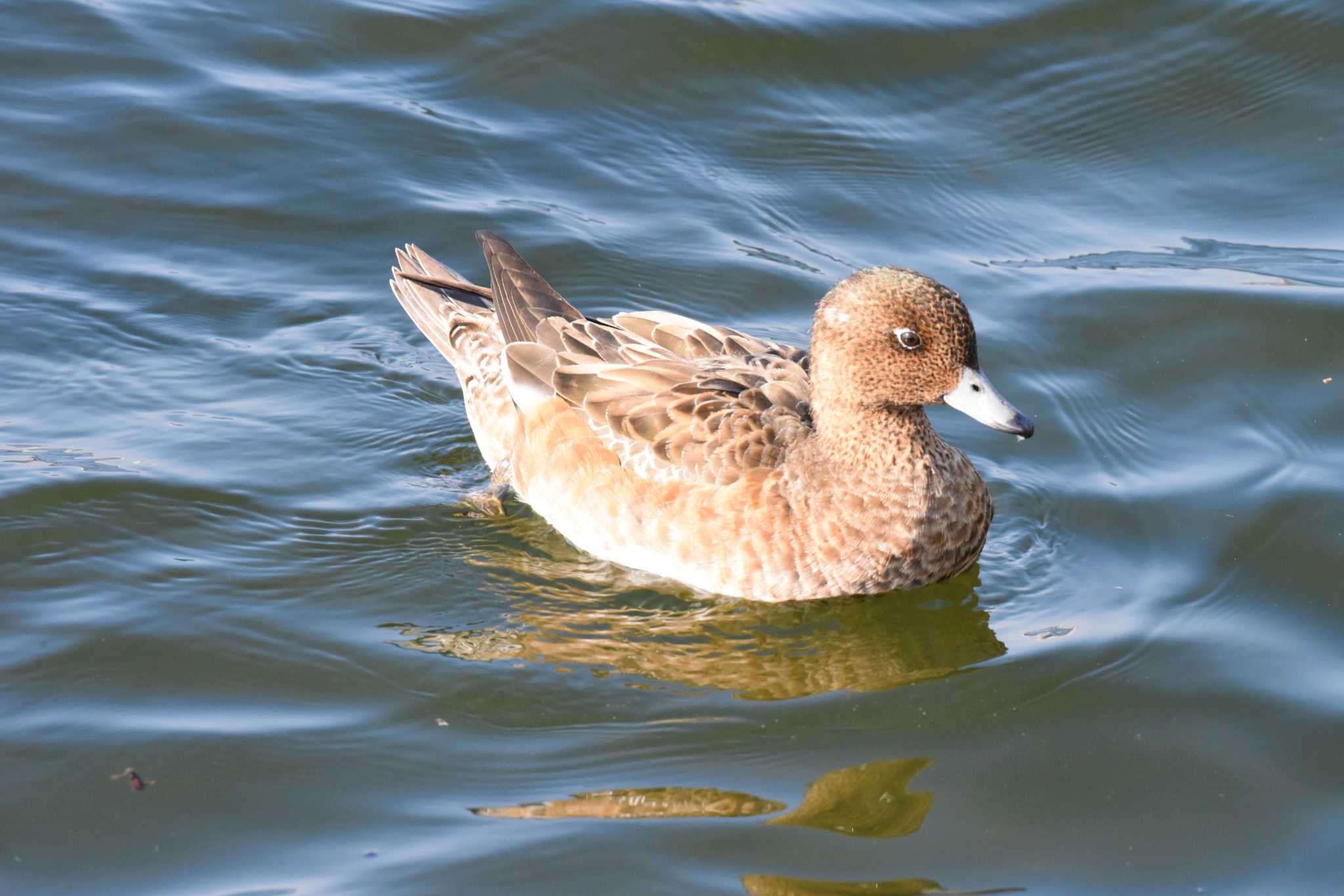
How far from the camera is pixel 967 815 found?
17.7ft

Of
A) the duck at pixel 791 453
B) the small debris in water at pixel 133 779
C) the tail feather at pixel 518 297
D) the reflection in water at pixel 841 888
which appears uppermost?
the tail feather at pixel 518 297

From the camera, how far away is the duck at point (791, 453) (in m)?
6.54

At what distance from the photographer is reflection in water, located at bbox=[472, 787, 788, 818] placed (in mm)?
5289

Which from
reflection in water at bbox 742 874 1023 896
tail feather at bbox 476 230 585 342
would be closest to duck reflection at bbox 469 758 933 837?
reflection in water at bbox 742 874 1023 896

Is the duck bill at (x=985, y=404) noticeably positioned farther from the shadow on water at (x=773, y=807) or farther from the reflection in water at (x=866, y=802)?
the shadow on water at (x=773, y=807)

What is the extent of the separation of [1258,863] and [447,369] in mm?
5142

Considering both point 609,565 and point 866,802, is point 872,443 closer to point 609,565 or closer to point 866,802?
point 609,565

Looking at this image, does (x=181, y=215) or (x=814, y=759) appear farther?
(x=181, y=215)

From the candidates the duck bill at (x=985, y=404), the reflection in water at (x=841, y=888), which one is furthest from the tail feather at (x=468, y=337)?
the reflection in water at (x=841, y=888)

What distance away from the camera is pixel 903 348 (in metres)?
6.49

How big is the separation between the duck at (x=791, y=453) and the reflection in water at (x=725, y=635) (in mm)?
110

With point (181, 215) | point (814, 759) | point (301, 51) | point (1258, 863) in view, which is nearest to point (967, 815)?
point (814, 759)

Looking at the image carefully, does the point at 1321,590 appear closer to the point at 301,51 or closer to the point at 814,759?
the point at 814,759

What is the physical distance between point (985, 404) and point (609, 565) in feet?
5.88
